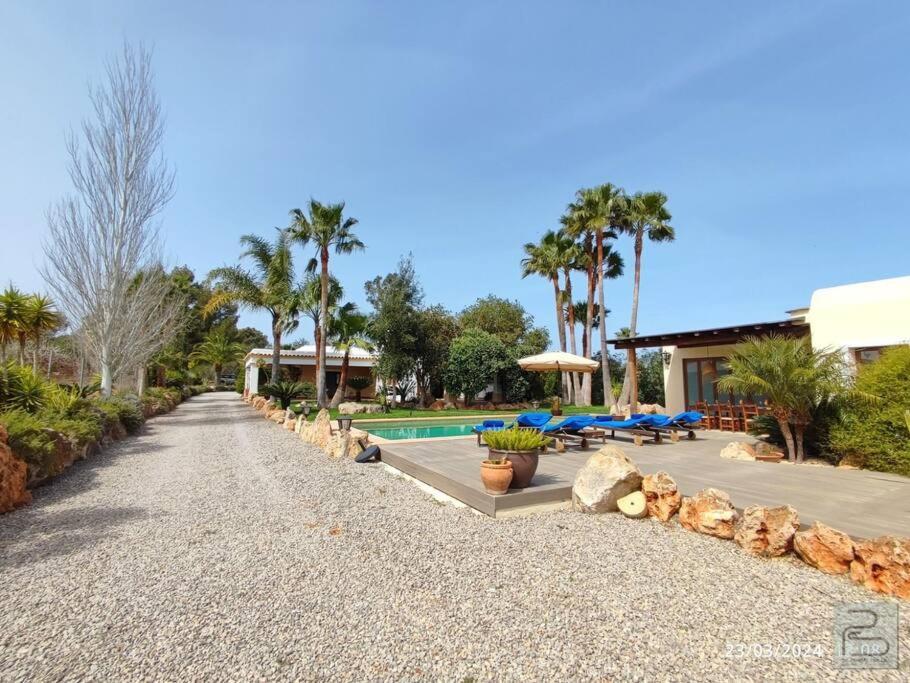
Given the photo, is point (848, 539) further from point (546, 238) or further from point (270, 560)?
point (546, 238)

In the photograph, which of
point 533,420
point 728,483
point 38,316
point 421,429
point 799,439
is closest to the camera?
point 728,483

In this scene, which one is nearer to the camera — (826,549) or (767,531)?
(826,549)

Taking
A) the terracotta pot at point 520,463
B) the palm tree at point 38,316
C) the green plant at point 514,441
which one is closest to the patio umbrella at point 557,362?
the green plant at point 514,441

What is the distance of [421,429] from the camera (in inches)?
591

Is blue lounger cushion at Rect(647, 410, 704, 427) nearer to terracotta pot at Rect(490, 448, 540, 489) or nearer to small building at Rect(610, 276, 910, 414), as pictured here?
small building at Rect(610, 276, 910, 414)

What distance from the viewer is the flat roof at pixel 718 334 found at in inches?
431

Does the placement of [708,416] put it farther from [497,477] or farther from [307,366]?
[307,366]

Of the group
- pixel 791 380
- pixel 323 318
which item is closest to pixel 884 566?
pixel 791 380

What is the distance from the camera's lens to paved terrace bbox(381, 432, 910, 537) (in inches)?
188

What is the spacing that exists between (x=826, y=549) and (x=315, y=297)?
20355 millimetres

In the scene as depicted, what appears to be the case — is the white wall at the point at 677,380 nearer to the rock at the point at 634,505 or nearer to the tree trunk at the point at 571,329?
the rock at the point at 634,505

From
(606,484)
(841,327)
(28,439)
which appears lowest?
(606,484)

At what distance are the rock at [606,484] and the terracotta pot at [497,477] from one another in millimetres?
916

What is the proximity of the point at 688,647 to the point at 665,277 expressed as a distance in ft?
77.7
